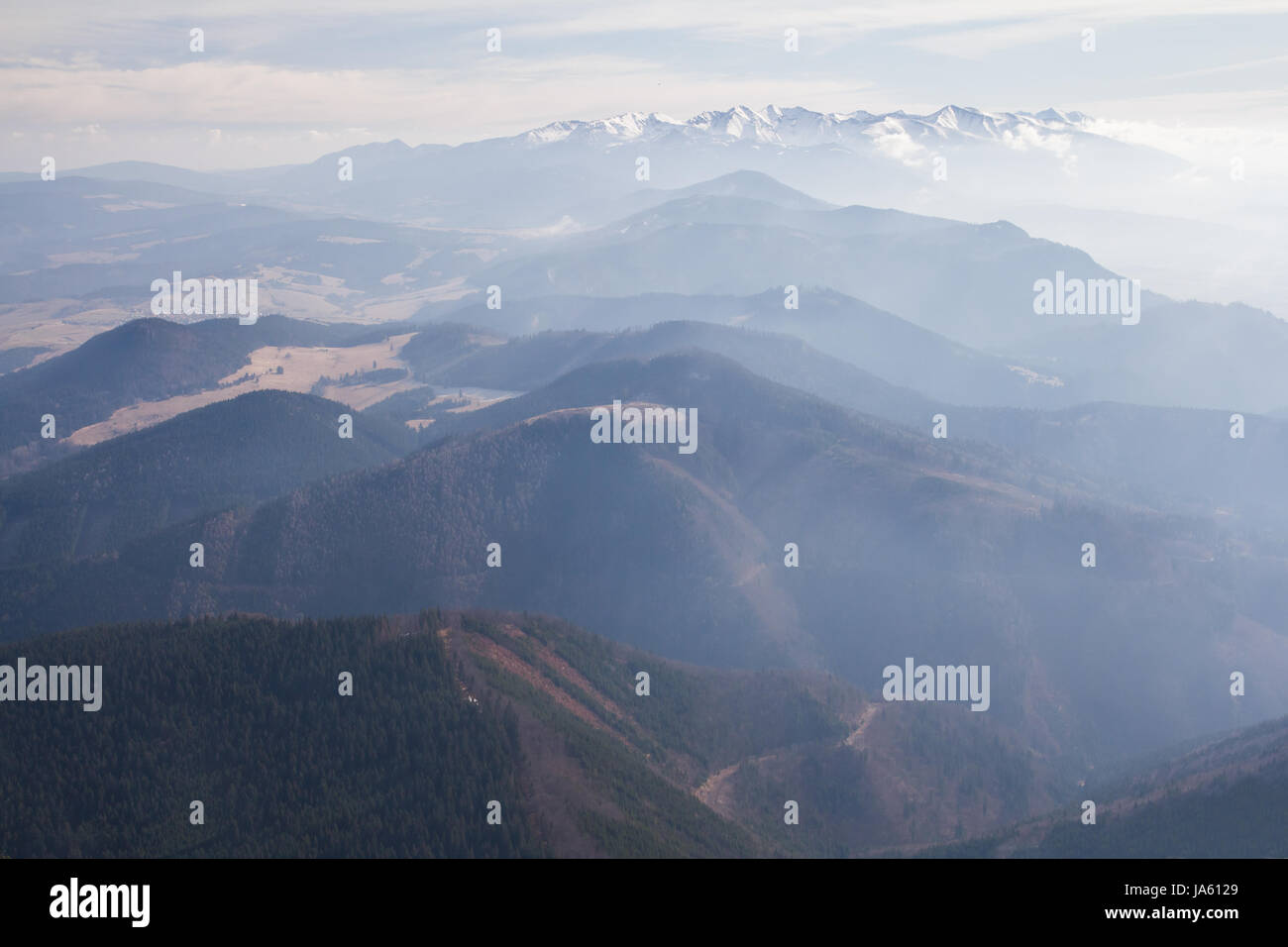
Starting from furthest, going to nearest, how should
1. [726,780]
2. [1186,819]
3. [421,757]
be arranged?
[726,780], [1186,819], [421,757]

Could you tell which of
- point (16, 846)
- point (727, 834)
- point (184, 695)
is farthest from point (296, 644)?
point (727, 834)

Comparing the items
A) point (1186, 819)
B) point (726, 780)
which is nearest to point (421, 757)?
point (726, 780)

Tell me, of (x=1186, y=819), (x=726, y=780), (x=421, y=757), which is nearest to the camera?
(x=421, y=757)

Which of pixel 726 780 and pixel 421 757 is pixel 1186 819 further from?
pixel 421 757

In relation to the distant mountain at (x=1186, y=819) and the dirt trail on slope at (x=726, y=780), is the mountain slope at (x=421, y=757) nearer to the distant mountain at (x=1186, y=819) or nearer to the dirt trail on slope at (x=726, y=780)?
the dirt trail on slope at (x=726, y=780)

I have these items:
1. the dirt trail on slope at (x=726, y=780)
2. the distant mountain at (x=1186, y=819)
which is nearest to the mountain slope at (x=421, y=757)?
the dirt trail on slope at (x=726, y=780)

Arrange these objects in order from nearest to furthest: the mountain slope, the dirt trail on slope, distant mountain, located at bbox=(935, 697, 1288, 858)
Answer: the mountain slope < distant mountain, located at bbox=(935, 697, 1288, 858) < the dirt trail on slope

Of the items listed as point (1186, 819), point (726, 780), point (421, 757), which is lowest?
point (1186, 819)

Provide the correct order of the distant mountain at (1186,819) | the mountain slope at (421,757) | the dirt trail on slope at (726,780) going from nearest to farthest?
the mountain slope at (421,757)
the distant mountain at (1186,819)
the dirt trail on slope at (726,780)

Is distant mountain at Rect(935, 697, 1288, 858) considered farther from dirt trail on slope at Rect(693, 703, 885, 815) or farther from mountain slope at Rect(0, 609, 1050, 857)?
dirt trail on slope at Rect(693, 703, 885, 815)

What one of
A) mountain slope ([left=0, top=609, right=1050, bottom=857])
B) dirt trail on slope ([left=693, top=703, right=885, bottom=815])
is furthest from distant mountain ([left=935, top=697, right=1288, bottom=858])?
A: dirt trail on slope ([left=693, top=703, right=885, bottom=815])

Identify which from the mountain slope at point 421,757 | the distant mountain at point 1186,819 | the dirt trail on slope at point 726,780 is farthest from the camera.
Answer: the dirt trail on slope at point 726,780

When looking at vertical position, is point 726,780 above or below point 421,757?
below
